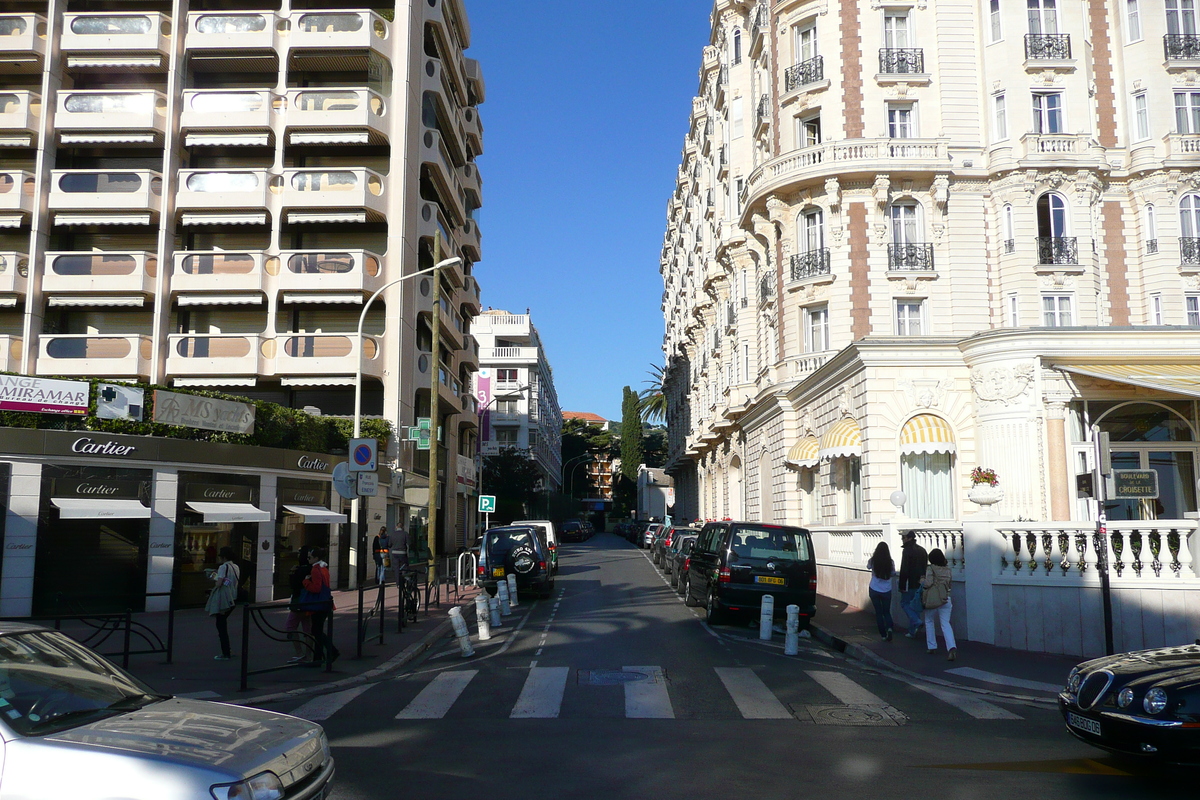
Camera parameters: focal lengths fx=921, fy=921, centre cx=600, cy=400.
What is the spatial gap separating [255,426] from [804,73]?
21663 mm

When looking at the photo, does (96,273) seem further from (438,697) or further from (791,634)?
(791,634)

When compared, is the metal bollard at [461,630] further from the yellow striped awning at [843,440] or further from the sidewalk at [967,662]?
the yellow striped awning at [843,440]

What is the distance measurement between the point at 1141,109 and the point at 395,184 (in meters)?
25.9

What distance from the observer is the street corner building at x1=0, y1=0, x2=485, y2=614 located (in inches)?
1282

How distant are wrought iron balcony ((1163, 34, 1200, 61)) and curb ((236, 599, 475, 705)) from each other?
30.0 m

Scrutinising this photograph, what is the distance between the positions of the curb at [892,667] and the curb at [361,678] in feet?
23.3

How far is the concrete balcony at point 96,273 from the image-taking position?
32.7 metres

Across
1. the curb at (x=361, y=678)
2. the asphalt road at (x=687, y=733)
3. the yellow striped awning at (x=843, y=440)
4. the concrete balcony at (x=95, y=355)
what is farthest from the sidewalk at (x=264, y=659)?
the concrete balcony at (x=95, y=355)

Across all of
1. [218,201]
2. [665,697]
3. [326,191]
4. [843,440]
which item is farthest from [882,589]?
[218,201]

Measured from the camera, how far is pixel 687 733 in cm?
891

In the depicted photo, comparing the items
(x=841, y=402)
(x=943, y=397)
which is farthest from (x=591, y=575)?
(x=943, y=397)

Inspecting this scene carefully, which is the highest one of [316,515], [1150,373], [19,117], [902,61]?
[902,61]

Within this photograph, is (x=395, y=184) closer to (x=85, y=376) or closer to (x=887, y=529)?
(x=85, y=376)

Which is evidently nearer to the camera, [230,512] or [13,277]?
[230,512]
